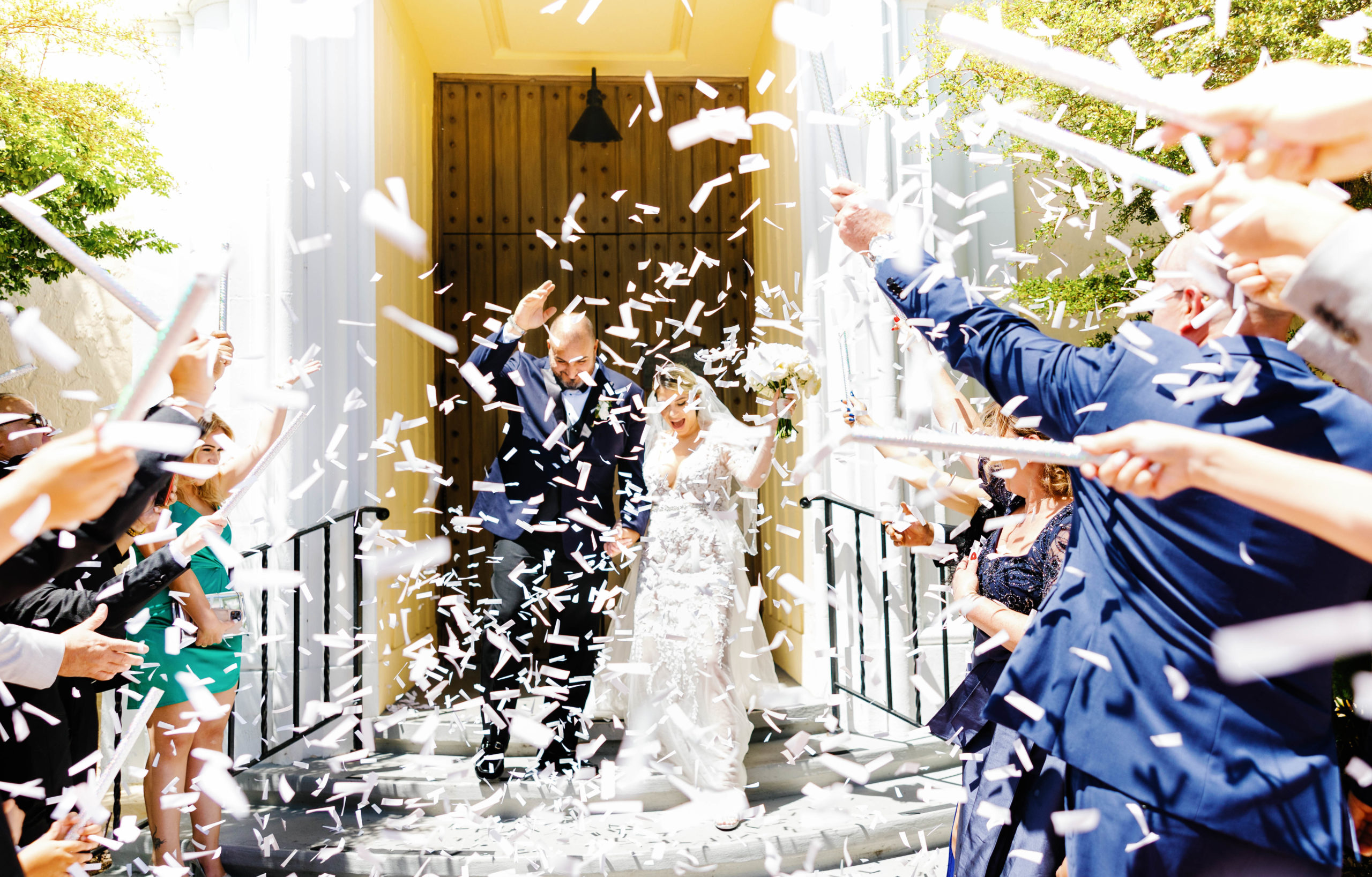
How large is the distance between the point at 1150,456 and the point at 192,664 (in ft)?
11.2

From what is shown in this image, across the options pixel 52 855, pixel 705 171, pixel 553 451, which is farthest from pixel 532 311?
pixel 705 171

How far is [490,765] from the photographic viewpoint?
4.23 m

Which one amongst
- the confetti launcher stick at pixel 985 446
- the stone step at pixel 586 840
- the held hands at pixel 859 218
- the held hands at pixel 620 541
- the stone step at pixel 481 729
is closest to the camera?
the confetti launcher stick at pixel 985 446

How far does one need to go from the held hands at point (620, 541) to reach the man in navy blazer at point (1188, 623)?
2853mm

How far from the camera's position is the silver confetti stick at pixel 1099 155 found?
4.17ft

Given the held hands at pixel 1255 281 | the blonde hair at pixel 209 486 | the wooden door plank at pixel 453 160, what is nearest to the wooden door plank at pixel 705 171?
the wooden door plank at pixel 453 160

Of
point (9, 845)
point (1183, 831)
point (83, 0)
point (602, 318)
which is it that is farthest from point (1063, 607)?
point (602, 318)

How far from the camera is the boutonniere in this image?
14.4 ft

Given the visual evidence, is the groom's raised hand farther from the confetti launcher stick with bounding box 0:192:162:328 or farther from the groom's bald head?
the confetti launcher stick with bounding box 0:192:162:328

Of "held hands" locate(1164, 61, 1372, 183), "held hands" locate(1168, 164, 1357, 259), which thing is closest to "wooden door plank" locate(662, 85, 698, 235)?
"held hands" locate(1168, 164, 1357, 259)

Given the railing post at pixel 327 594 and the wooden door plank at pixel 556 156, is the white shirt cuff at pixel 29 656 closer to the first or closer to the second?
the railing post at pixel 327 594

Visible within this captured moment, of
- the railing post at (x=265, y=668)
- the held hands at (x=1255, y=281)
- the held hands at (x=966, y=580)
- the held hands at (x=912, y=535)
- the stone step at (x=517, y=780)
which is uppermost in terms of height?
the held hands at (x=1255, y=281)

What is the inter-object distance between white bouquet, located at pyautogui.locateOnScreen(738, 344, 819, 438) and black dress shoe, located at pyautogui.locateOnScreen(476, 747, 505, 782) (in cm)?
200

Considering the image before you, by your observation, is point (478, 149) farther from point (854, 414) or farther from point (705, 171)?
point (854, 414)
